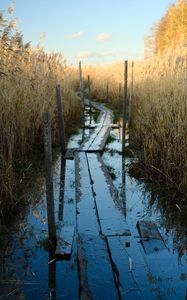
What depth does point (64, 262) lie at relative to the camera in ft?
8.46

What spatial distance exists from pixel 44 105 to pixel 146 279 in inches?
158

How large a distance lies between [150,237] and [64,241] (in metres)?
0.74

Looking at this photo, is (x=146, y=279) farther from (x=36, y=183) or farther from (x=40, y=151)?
(x=40, y=151)

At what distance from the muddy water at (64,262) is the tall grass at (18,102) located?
1.60ft

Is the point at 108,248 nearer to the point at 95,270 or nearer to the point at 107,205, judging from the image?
the point at 95,270

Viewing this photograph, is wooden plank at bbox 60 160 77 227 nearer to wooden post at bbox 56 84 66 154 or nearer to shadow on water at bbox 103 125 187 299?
shadow on water at bbox 103 125 187 299

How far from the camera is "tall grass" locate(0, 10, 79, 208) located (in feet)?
11.9

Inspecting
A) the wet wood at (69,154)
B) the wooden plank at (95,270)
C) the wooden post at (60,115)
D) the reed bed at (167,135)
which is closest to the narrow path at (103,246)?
the wooden plank at (95,270)

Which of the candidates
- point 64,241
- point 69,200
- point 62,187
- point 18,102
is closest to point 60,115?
point 18,102

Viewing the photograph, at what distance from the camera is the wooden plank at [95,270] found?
2.13 m

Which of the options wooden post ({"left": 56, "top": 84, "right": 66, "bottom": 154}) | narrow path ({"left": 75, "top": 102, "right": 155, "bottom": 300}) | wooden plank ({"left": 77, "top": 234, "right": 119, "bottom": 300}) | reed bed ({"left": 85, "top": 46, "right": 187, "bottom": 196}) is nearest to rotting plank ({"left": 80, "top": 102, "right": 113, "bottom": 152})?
wooden post ({"left": 56, "top": 84, "right": 66, "bottom": 154})

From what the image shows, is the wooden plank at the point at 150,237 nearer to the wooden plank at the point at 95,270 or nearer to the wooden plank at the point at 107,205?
the wooden plank at the point at 107,205

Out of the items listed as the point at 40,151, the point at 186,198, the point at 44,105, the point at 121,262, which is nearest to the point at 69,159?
the point at 40,151

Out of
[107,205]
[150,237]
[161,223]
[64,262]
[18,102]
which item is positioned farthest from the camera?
[18,102]
